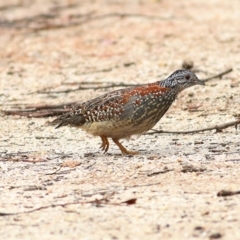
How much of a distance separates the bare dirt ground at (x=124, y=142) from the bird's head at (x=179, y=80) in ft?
1.71

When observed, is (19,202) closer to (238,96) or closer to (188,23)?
(238,96)

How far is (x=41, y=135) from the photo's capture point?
29.7 feet

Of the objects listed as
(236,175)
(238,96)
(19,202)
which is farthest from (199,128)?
(19,202)

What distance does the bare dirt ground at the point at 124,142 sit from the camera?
5852mm

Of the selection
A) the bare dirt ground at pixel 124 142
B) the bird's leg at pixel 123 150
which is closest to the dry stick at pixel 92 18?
the bare dirt ground at pixel 124 142

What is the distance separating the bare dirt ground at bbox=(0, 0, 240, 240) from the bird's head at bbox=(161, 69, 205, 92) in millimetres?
521

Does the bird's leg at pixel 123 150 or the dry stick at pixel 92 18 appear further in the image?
the dry stick at pixel 92 18

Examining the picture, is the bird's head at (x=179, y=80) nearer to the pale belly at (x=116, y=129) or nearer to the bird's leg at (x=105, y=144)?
the pale belly at (x=116, y=129)

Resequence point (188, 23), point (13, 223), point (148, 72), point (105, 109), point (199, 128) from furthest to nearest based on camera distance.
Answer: point (188, 23), point (148, 72), point (199, 128), point (105, 109), point (13, 223)

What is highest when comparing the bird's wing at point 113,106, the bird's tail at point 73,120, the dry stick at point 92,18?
the dry stick at point 92,18

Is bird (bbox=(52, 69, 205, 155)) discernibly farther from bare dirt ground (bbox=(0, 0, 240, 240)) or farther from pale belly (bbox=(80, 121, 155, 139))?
bare dirt ground (bbox=(0, 0, 240, 240))

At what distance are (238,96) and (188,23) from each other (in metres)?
5.22

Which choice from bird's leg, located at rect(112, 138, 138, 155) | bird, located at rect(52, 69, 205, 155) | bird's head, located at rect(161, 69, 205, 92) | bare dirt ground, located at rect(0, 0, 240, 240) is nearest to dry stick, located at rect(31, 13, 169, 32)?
bare dirt ground, located at rect(0, 0, 240, 240)

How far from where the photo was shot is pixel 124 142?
8.92 m
